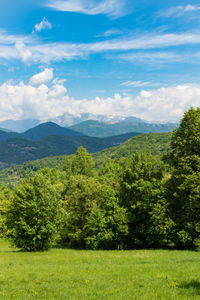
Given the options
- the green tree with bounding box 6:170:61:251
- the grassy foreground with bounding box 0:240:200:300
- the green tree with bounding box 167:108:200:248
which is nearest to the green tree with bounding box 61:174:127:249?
the green tree with bounding box 6:170:61:251

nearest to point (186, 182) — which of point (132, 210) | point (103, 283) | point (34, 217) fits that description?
point (132, 210)

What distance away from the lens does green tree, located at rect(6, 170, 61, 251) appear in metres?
32.2

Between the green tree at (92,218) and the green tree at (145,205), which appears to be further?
the green tree at (92,218)

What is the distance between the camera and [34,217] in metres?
32.2

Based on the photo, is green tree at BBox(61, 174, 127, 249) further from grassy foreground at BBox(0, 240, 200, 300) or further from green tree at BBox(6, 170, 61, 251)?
grassy foreground at BBox(0, 240, 200, 300)

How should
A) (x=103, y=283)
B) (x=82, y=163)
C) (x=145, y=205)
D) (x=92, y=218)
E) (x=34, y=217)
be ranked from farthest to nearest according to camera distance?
(x=82, y=163) → (x=92, y=218) → (x=145, y=205) → (x=34, y=217) → (x=103, y=283)

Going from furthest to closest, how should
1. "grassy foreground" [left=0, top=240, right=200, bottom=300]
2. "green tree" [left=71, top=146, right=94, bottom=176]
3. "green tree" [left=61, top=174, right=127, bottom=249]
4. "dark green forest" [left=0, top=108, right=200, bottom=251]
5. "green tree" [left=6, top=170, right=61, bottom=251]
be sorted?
"green tree" [left=71, top=146, right=94, bottom=176]
"green tree" [left=61, top=174, right=127, bottom=249]
"dark green forest" [left=0, top=108, right=200, bottom=251]
"green tree" [left=6, top=170, right=61, bottom=251]
"grassy foreground" [left=0, top=240, right=200, bottom=300]

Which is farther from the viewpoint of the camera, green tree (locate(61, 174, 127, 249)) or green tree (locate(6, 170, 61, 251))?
green tree (locate(61, 174, 127, 249))

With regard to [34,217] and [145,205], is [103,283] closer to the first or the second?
[34,217]

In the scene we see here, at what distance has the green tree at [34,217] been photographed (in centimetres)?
3225

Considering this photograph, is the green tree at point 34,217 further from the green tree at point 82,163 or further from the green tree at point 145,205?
the green tree at point 82,163

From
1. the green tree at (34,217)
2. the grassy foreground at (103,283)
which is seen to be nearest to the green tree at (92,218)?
the green tree at (34,217)

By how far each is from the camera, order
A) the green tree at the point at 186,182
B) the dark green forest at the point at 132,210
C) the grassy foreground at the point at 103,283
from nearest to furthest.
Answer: the grassy foreground at the point at 103,283 < the green tree at the point at 186,182 < the dark green forest at the point at 132,210

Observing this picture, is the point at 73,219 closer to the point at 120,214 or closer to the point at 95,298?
the point at 120,214
